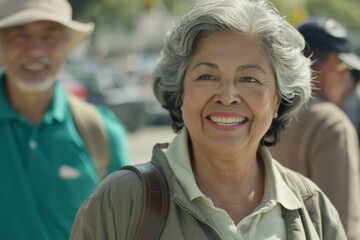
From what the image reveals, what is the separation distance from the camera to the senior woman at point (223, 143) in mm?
2982

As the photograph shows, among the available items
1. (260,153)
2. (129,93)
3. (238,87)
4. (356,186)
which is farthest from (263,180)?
(129,93)

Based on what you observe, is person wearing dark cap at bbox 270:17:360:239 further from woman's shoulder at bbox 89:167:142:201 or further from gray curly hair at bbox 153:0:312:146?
woman's shoulder at bbox 89:167:142:201

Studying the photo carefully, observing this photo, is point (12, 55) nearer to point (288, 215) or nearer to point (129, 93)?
point (288, 215)

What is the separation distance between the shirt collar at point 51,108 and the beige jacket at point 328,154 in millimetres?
1127

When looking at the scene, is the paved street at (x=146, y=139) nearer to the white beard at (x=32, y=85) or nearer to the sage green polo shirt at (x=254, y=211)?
the white beard at (x=32, y=85)

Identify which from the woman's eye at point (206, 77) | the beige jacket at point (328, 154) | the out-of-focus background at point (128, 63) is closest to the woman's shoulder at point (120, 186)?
the woman's eye at point (206, 77)

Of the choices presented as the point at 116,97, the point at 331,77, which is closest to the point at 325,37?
the point at 331,77

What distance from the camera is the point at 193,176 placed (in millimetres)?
3135

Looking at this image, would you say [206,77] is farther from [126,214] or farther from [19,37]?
[19,37]

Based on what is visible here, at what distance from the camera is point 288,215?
3.21 metres

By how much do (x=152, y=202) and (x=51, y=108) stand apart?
6.39 ft

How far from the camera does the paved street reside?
1919 centimetres

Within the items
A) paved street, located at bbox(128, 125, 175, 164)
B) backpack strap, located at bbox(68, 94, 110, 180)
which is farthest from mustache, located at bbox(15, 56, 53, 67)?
paved street, located at bbox(128, 125, 175, 164)

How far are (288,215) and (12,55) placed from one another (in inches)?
83.6
